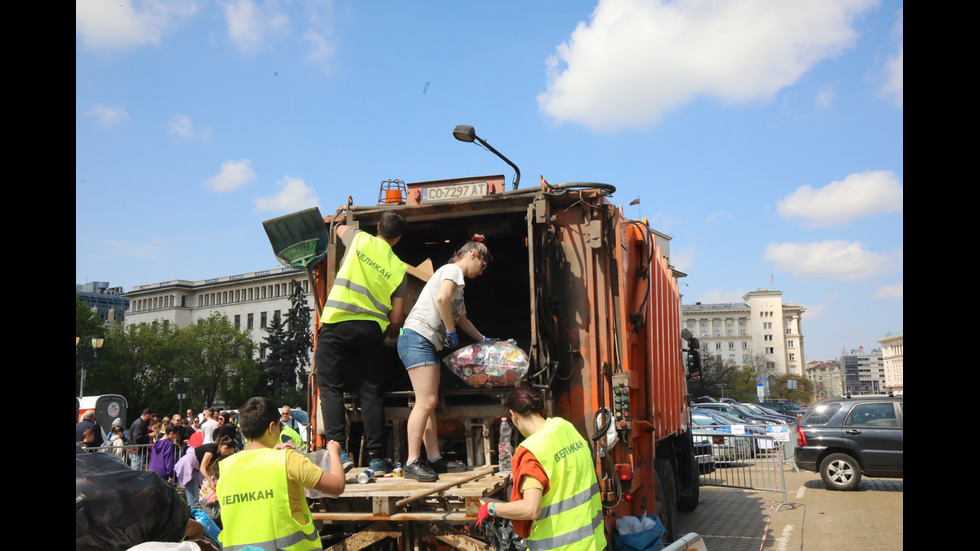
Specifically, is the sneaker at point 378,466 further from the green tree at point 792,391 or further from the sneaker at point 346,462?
the green tree at point 792,391

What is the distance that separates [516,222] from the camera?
600cm

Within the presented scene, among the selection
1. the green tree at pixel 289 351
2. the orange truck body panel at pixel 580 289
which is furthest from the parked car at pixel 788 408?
the green tree at pixel 289 351

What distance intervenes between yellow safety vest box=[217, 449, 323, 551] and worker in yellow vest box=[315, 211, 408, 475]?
1.42m

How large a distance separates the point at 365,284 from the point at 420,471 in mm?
1239

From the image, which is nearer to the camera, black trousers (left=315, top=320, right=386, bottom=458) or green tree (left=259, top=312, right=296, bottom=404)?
black trousers (left=315, top=320, right=386, bottom=458)

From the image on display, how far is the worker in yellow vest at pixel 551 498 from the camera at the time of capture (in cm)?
329

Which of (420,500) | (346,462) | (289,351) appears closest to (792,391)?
(289,351)

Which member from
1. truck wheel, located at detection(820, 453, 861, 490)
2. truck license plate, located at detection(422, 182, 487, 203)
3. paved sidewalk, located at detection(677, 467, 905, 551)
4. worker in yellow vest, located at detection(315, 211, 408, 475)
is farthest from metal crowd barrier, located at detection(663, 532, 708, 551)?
truck wheel, located at detection(820, 453, 861, 490)

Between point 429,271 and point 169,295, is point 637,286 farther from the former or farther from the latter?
point 169,295

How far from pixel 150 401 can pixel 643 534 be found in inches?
2311

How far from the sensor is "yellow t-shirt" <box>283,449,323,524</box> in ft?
10.7

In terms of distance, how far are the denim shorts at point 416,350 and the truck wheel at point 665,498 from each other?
98.2 inches

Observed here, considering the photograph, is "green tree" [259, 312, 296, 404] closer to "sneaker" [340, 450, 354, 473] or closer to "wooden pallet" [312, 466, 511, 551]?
"sneaker" [340, 450, 354, 473]
